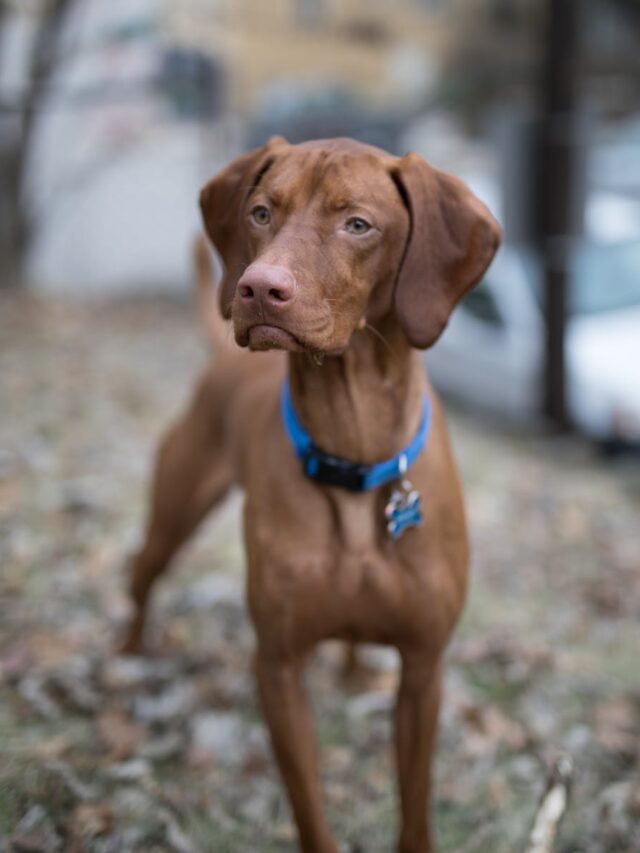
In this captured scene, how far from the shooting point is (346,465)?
2.31 metres

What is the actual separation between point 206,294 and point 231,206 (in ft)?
4.25

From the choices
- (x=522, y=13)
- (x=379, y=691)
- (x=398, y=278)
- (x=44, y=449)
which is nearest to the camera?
(x=398, y=278)

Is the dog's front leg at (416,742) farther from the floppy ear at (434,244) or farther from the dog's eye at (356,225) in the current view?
the dog's eye at (356,225)

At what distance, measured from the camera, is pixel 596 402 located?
6.48 meters

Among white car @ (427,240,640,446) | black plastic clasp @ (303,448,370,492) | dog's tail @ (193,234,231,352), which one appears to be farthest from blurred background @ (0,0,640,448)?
black plastic clasp @ (303,448,370,492)

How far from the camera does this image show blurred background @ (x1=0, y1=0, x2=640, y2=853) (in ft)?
9.91

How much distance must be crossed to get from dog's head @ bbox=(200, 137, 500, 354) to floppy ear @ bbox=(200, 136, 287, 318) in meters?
0.02

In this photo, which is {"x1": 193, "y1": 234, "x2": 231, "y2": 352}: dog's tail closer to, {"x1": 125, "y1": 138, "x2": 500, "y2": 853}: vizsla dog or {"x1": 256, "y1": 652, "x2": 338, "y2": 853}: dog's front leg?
{"x1": 125, "y1": 138, "x2": 500, "y2": 853}: vizsla dog

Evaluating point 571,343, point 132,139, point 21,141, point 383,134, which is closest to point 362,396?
point 571,343

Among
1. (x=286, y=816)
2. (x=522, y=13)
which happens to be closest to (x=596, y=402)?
(x=286, y=816)

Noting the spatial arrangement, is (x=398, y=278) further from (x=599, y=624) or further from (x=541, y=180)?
(x=541, y=180)

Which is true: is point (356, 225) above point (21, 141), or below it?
above

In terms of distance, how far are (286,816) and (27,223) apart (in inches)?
338

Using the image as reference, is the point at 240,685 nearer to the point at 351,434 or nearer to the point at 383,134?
the point at 351,434
